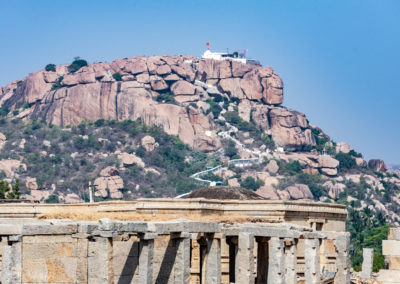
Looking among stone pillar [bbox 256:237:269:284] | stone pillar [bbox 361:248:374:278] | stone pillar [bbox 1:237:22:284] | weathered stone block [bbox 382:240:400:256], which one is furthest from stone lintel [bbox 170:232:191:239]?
stone pillar [bbox 361:248:374:278]

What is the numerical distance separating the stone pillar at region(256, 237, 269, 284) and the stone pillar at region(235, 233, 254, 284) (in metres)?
2.88

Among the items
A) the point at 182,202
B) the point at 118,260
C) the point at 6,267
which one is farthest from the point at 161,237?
the point at 182,202

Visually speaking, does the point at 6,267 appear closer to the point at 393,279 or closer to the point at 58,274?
the point at 58,274

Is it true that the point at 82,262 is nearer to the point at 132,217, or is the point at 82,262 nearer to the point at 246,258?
the point at 132,217

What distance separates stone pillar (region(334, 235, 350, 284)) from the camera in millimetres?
43062

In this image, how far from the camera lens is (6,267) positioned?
3022 centimetres

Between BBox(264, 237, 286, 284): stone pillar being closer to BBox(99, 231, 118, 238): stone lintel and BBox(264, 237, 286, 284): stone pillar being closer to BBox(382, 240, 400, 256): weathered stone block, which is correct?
BBox(382, 240, 400, 256): weathered stone block

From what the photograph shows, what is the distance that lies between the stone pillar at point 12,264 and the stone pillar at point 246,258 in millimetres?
9548

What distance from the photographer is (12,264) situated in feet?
99.7

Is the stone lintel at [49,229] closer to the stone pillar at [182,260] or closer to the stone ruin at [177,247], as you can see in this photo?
the stone ruin at [177,247]

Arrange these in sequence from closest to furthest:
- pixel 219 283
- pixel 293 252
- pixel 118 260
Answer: pixel 118 260, pixel 219 283, pixel 293 252

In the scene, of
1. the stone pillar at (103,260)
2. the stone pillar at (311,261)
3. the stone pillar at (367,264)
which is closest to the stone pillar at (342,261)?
the stone pillar at (311,261)

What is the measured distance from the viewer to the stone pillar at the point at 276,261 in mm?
38219

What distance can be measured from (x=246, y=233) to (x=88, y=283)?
815cm
